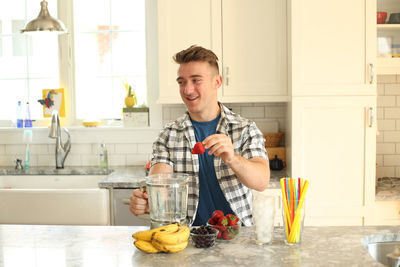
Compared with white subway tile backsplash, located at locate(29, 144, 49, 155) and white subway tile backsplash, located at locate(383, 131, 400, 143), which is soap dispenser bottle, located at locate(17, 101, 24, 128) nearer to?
white subway tile backsplash, located at locate(29, 144, 49, 155)

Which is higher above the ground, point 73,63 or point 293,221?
point 73,63

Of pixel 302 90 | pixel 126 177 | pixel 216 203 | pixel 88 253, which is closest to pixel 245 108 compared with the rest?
pixel 302 90

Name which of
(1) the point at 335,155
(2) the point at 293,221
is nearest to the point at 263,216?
(2) the point at 293,221

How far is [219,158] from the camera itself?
2232 mm

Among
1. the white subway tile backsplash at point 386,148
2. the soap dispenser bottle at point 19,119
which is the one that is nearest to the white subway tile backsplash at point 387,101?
the white subway tile backsplash at point 386,148

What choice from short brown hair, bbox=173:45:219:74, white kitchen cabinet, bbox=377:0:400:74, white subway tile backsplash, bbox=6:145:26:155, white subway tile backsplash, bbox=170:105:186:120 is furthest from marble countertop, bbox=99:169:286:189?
short brown hair, bbox=173:45:219:74

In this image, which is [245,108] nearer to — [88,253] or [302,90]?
[302,90]

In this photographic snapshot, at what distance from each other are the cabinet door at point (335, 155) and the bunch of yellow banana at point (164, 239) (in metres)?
1.77

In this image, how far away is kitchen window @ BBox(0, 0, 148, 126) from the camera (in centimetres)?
402

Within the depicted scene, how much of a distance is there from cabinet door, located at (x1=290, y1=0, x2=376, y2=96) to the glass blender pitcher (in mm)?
1757

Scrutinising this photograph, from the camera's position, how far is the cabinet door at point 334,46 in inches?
124

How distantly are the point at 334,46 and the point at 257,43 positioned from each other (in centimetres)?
54

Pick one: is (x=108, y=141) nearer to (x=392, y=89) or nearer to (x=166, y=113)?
(x=166, y=113)

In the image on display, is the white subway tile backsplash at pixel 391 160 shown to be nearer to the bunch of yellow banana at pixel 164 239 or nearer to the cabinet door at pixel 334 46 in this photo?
the cabinet door at pixel 334 46
